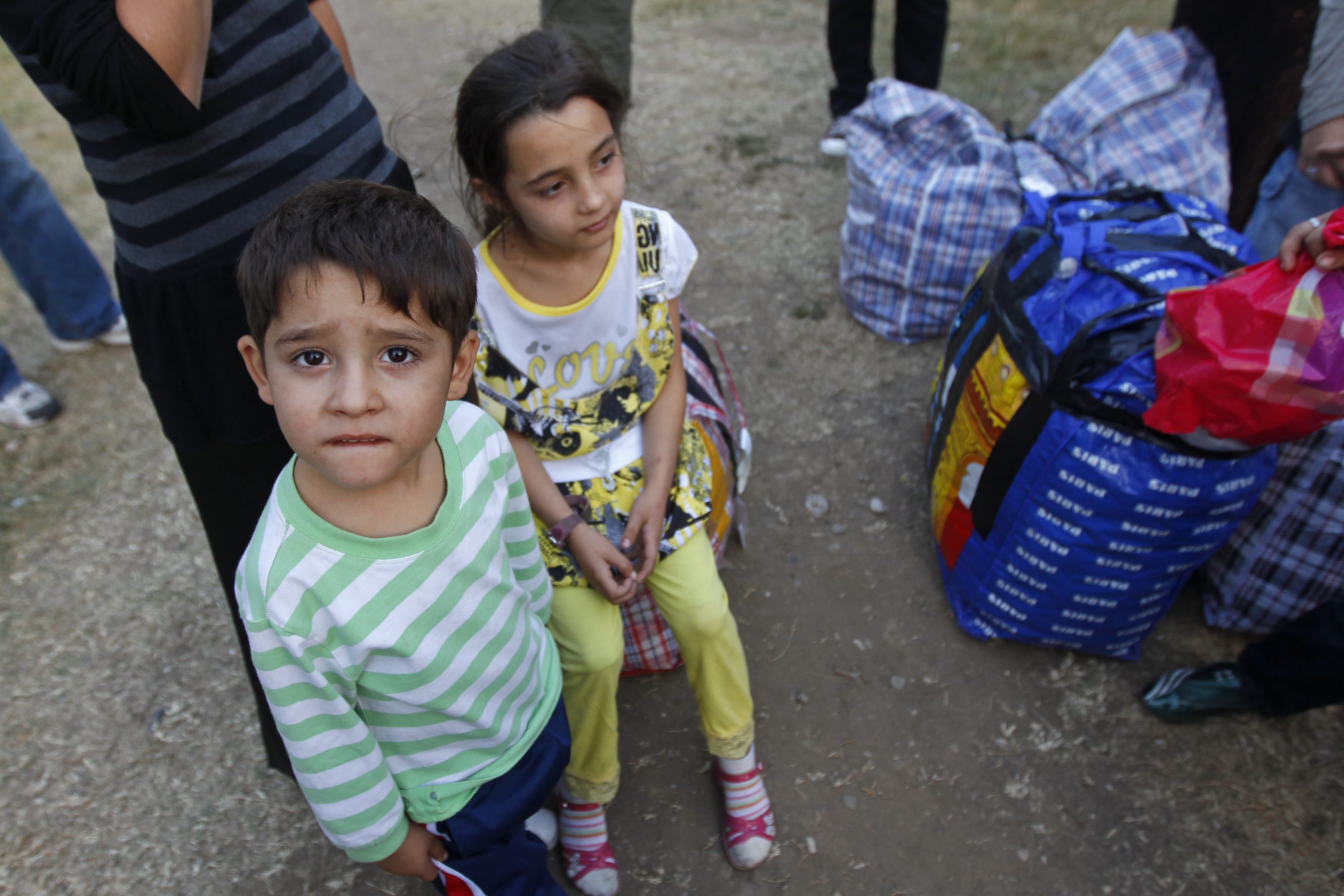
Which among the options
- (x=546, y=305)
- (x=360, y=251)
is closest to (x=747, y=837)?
(x=546, y=305)

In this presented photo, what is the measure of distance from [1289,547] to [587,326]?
179cm

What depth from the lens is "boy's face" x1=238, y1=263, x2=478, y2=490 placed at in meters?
1.06

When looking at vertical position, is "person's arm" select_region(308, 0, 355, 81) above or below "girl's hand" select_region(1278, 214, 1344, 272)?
above

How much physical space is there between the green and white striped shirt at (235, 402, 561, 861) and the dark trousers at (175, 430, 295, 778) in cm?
41

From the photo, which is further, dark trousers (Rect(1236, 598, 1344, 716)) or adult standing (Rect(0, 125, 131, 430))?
adult standing (Rect(0, 125, 131, 430))

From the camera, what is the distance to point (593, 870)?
184 cm

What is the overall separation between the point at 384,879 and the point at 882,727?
1221mm

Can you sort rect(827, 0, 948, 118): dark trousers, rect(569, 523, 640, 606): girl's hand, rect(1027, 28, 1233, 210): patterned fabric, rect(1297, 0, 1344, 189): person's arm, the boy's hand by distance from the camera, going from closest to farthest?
1. the boy's hand
2. rect(569, 523, 640, 606): girl's hand
3. rect(1297, 0, 1344, 189): person's arm
4. rect(1027, 28, 1233, 210): patterned fabric
5. rect(827, 0, 948, 118): dark trousers

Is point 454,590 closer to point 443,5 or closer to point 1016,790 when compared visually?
point 1016,790

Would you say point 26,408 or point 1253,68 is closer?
point 1253,68

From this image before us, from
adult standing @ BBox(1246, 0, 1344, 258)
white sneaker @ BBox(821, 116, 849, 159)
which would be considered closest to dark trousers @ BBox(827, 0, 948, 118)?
white sneaker @ BBox(821, 116, 849, 159)

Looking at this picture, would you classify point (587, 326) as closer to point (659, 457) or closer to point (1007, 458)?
point (659, 457)

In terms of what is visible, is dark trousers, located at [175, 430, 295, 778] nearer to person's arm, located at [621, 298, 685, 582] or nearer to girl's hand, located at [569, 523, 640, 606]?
girl's hand, located at [569, 523, 640, 606]

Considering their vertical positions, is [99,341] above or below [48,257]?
below
